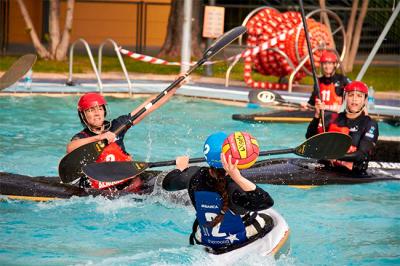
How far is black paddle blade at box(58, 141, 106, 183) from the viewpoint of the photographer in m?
8.35

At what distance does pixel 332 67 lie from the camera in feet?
41.2

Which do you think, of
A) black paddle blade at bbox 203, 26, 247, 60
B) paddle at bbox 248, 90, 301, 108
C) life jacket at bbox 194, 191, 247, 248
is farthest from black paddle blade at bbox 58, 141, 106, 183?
paddle at bbox 248, 90, 301, 108

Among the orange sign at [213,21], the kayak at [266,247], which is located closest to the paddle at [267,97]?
the orange sign at [213,21]

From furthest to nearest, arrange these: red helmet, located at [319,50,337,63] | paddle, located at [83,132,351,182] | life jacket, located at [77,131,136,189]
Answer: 1. red helmet, located at [319,50,337,63]
2. life jacket, located at [77,131,136,189]
3. paddle, located at [83,132,351,182]

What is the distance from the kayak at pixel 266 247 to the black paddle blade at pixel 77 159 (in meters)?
2.21

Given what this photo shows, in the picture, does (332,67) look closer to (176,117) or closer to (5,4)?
(176,117)

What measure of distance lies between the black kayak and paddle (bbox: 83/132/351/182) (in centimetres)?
76

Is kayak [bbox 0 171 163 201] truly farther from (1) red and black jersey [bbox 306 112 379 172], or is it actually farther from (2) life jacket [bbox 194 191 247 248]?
(2) life jacket [bbox 194 191 247 248]

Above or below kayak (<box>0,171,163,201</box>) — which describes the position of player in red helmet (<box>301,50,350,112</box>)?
above

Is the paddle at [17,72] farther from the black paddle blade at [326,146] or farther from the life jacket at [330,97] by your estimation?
the life jacket at [330,97]

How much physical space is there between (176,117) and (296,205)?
577 centimetres

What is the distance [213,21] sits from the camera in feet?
63.5

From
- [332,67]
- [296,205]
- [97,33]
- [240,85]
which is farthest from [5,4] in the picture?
[296,205]

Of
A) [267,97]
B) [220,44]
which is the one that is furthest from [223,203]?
[267,97]
